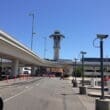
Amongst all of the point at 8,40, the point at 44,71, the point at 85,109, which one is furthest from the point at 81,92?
the point at 44,71

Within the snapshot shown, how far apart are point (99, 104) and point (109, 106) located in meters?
0.44

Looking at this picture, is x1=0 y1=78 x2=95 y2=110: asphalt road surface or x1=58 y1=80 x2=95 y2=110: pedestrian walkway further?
x1=58 y1=80 x2=95 y2=110: pedestrian walkway

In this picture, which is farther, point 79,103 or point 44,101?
point 44,101

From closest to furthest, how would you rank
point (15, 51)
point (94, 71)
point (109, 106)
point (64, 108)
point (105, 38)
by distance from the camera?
point (109, 106) < point (105, 38) < point (64, 108) < point (15, 51) < point (94, 71)

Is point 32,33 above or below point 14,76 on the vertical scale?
above

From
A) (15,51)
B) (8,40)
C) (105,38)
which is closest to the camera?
(105,38)

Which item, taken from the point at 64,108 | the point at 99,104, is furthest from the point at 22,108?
the point at 99,104

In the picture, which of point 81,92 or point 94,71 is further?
point 94,71

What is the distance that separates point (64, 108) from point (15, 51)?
47284mm

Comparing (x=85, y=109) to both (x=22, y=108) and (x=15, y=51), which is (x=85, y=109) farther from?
(x=15, y=51)

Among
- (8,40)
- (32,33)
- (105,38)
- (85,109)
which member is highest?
(32,33)

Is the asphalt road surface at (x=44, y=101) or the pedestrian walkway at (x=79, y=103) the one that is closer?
the asphalt road surface at (x=44, y=101)

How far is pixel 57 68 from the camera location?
571ft

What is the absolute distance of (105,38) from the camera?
715 inches
